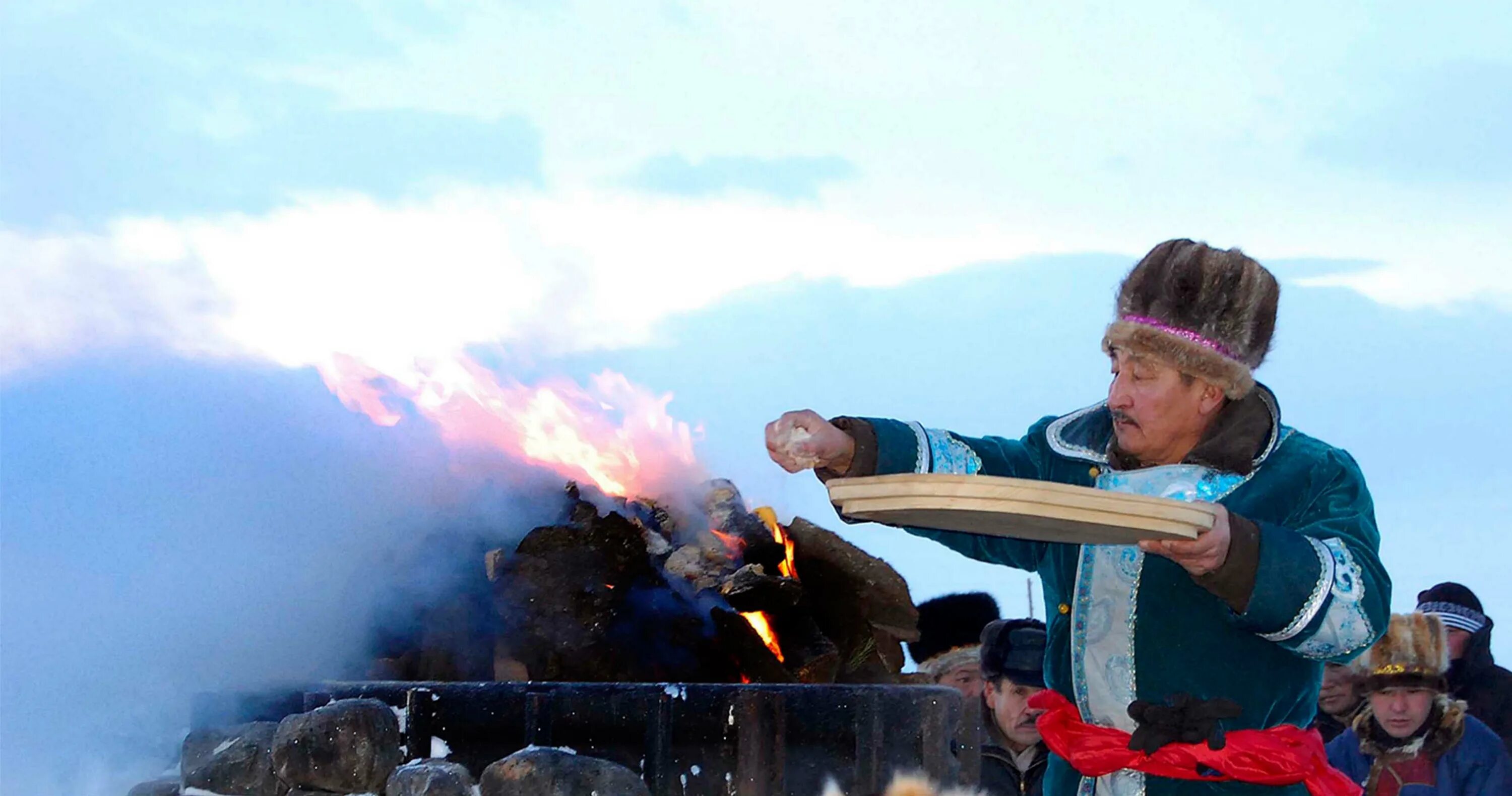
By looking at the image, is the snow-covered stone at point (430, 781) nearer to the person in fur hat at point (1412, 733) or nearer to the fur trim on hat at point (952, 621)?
the fur trim on hat at point (952, 621)

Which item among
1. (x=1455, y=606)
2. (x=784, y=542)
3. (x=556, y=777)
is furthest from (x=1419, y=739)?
(x=556, y=777)

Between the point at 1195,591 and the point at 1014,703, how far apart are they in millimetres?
3169

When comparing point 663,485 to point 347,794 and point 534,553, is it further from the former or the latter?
point 347,794

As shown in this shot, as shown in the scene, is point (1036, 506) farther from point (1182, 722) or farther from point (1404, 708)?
point (1404, 708)

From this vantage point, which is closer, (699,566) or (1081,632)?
(1081,632)

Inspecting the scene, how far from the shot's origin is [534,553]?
23.1ft

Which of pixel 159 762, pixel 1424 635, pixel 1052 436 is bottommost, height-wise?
pixel 159 762

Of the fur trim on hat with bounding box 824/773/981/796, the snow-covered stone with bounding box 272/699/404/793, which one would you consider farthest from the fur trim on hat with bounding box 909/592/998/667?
the snow-covered stone with bounding box 272/699/404/793

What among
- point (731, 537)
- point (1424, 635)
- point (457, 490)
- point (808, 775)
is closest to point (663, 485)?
point (731, 537)

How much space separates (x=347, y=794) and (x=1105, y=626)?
4171mm

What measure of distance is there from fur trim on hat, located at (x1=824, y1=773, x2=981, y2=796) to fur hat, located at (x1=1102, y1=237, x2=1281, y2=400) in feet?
9.03

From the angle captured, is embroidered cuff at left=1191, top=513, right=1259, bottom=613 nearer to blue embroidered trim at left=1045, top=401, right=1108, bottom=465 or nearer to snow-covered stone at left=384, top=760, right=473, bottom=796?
blue embroidered trim at left=1045, top=401, right=1108, bottom=465

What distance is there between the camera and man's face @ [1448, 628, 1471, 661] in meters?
6.79

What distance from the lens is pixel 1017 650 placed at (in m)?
5.61
